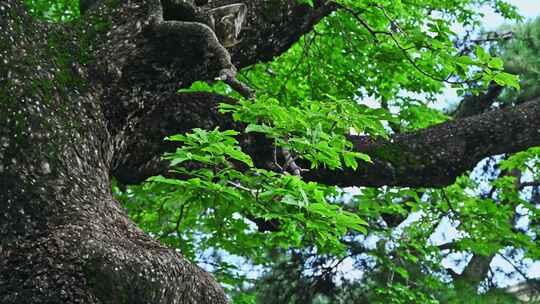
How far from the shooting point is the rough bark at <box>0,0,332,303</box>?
9.82 ft

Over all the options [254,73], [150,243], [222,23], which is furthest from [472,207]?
[150,243]

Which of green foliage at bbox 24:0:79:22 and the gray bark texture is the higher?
green foliage at bbox 24:0:79:22

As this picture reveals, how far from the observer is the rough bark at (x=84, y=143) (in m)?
2.99

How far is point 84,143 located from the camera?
3592mm

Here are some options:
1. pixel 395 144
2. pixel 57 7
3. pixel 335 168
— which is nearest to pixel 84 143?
pixel 335 168

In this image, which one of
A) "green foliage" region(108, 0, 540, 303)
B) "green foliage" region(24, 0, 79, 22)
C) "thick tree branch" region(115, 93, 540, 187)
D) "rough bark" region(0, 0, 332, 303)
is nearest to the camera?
"rough bark" region(0, 0, 332, 303)

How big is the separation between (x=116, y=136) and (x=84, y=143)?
0.48m

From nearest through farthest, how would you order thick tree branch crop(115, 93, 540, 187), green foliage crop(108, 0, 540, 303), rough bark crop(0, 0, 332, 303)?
rough bark crop(0, 0, 332, 303), green foliage crop(108, 0, 540, 303), thick tree branch crop(115, 93, 540, 187)

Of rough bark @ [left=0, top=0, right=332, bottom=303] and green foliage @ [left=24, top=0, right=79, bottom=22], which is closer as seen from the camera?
rough bark @ [left=0, top=0, right=332, bottom=303]

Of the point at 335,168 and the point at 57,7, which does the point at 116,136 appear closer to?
the point at 335,168

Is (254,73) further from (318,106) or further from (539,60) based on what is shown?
(539,60)

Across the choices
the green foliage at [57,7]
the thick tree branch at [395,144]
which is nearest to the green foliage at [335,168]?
the thick tree branch at [395,144]

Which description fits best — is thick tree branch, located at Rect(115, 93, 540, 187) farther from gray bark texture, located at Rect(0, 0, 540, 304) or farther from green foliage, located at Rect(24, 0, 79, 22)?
green foliage, located at Rect(24, 0, 79, 22)

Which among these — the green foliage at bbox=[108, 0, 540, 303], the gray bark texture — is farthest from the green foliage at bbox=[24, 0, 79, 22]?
the gray bark texture
